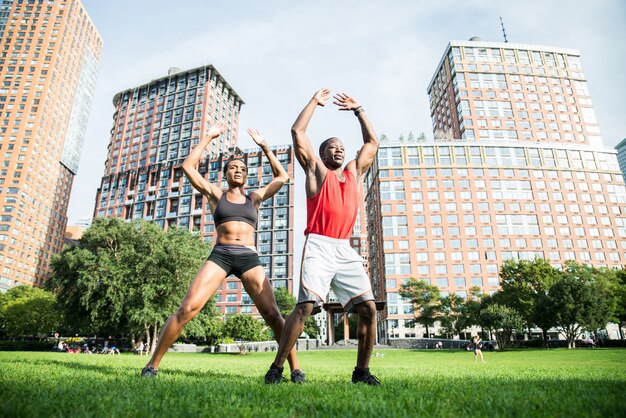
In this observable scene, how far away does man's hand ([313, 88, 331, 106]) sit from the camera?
204 inches

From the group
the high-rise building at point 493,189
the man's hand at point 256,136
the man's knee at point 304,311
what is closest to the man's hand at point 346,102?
the man's hand at point 256,136

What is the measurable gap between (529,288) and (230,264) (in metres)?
48.6

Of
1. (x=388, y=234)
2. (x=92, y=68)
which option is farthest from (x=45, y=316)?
(x=92, y=68)

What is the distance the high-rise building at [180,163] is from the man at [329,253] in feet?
260

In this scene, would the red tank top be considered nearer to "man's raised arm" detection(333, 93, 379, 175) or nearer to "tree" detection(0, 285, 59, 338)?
"man's raised arm" detection(333, 93, 379, 175)

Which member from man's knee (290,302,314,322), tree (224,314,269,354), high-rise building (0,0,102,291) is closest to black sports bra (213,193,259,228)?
man's knee (290,302,314,322)

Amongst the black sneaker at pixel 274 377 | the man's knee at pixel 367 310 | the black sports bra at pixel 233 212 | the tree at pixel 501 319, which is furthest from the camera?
the tree at pixel 501 319

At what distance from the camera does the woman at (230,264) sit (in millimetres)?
4746

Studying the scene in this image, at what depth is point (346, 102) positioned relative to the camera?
5.35 metres

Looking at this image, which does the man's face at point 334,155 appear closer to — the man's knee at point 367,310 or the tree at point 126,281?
the man's knee at point 367,310

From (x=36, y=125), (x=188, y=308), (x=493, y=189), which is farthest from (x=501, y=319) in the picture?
(x=36, y=125)

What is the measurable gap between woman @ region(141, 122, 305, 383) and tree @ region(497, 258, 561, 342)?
1796 inches

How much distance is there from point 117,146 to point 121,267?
94279mm

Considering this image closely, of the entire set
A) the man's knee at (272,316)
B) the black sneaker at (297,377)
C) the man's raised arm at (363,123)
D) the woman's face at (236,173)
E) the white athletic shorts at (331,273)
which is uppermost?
the man's raised arm at (363,123)
